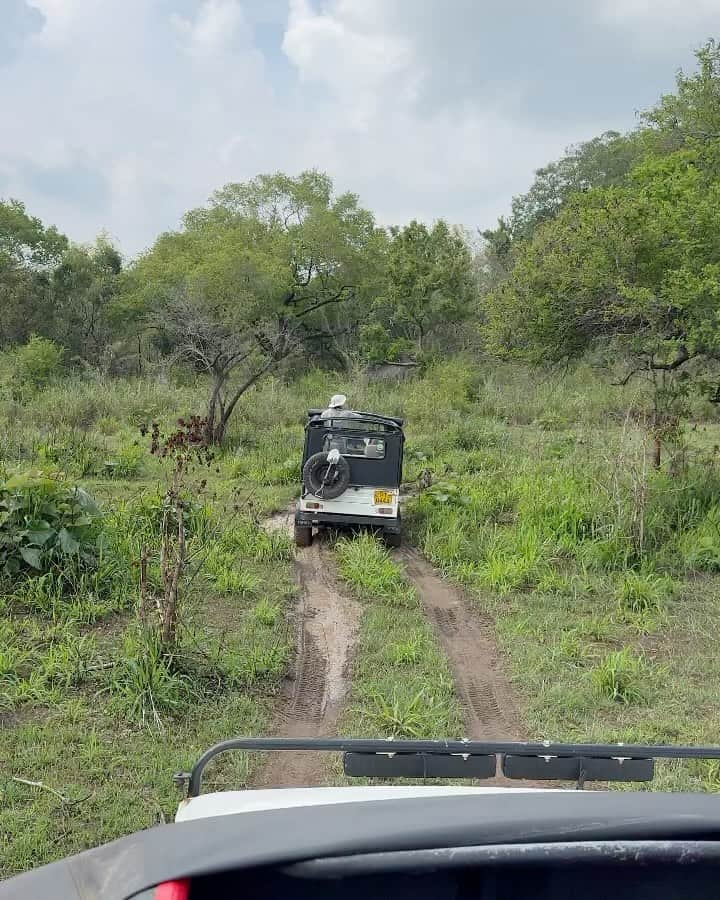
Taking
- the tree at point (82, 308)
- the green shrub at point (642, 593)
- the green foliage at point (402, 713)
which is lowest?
the green foliage at point (402, 713)

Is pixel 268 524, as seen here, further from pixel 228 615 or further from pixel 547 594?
pixel 547 594

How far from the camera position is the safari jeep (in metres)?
8.56

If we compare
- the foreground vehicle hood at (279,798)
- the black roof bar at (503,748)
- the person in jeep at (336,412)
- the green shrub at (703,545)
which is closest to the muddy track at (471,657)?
the person in jeep at (336,412)

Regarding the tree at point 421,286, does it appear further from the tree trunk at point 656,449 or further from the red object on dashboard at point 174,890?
the red object on dashboard at point 174,890

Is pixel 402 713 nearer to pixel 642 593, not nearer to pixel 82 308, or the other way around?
pixel 642 593

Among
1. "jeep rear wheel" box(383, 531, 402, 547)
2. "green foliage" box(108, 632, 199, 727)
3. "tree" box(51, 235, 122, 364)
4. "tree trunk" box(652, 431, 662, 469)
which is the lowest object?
"green foliage" box(108, 632, 199, 727)

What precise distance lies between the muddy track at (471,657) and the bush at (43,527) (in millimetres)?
3148

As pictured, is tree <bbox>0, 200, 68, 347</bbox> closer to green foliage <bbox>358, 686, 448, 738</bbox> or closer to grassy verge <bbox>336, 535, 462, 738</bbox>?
grassy verge <bbox>336, 535, 462, 738</bbox>

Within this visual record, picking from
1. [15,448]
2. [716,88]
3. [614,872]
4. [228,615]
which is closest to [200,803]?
[614,872]

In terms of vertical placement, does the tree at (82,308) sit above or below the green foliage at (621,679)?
above

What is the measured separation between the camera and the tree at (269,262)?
826 inches

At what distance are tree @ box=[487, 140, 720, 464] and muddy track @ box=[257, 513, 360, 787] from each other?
15.1ft

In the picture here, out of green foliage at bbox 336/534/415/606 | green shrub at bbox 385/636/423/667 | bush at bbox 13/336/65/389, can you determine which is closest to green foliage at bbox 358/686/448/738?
green shrub at bbox 385/636/423/667

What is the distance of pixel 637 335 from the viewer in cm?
948
